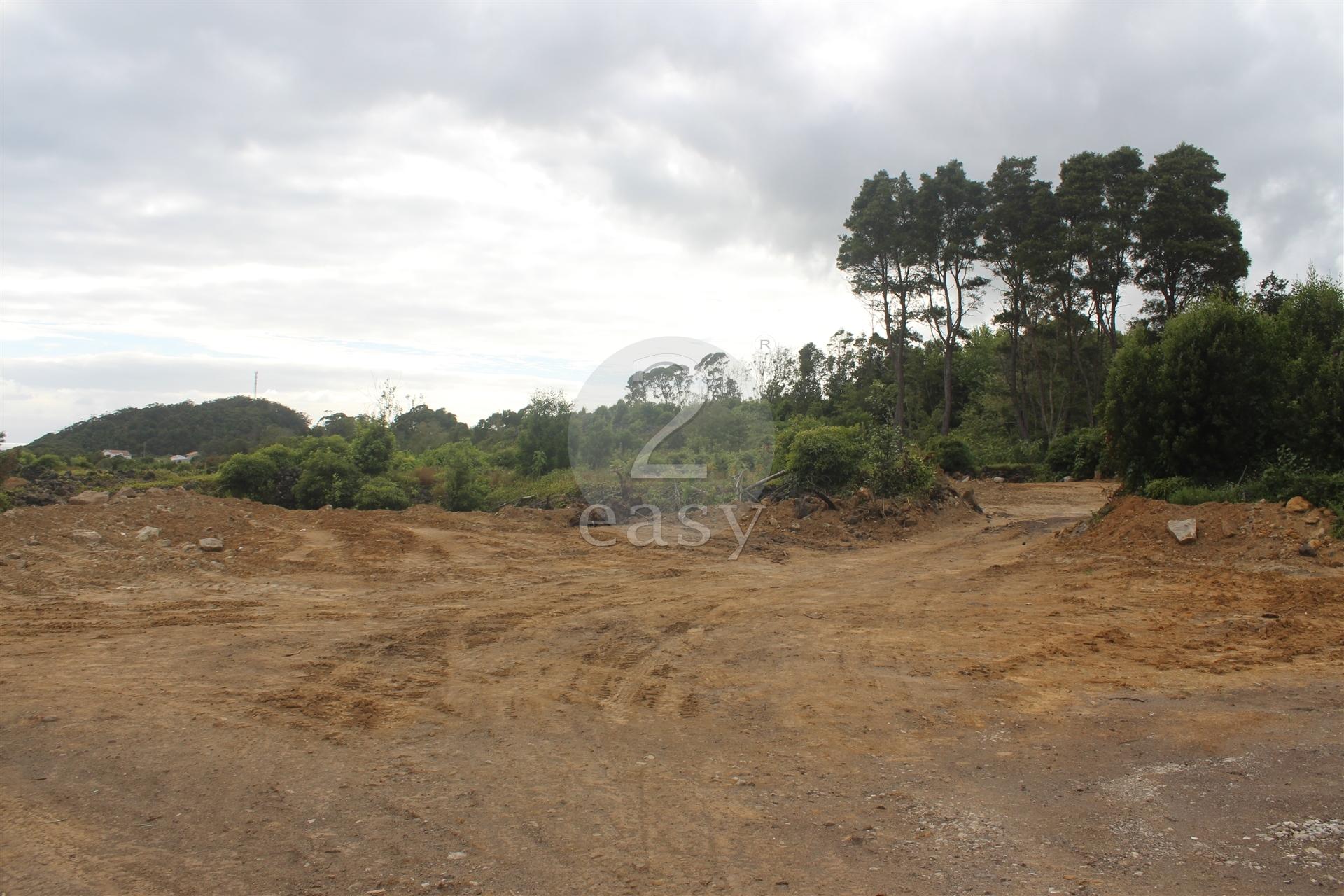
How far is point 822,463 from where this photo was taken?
17.0m

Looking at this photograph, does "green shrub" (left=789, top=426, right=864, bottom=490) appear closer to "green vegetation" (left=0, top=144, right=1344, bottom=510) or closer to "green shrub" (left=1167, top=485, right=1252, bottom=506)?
"green vegetation" (left=0, top=144, right=1344, bottom=510)

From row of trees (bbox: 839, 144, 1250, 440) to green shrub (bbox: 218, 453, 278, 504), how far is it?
23.5m

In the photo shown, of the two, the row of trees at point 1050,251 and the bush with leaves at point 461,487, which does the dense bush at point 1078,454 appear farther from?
the bush with leaves at point 461,487

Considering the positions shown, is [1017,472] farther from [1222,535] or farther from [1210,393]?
[1222,535]

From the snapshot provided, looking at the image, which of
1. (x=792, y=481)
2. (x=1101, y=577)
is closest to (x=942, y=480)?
(x=792, y=481)

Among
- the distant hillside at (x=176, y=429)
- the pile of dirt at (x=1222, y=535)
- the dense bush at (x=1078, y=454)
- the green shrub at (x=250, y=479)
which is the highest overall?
the distant hillside at (x=176, y=429)

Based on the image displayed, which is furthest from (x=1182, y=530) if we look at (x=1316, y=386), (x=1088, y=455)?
(x=1088, y=455)

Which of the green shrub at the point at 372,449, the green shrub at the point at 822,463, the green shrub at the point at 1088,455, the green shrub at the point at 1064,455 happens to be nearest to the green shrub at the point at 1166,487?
the green shrub at the point at 822,463

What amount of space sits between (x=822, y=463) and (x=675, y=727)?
12.4m

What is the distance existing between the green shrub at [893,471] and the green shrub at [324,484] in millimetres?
11803

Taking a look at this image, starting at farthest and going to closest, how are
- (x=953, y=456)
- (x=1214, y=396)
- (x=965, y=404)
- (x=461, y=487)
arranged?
(x=965, y=404) → (x=953, y=456) → (x=461, y=487) → (x=1214, y=396)

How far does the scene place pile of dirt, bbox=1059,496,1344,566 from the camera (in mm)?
9219

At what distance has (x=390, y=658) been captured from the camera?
6520 mm

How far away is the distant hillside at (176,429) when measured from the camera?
4425 cm
